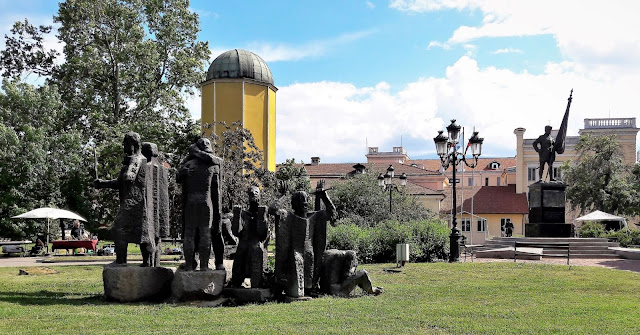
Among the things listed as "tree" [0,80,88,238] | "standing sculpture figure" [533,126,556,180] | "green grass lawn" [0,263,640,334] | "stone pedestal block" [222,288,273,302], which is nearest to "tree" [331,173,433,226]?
"standing sculpture figure" [533,126,556,180]

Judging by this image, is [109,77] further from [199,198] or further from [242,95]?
[199,198]

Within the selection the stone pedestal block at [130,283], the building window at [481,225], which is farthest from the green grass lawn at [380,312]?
the building window at [481,225]

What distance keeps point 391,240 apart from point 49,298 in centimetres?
1173

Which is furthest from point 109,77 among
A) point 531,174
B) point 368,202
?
point 531,174

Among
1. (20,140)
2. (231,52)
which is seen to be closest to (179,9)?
(231,52)

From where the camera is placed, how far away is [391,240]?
1922 centimetres

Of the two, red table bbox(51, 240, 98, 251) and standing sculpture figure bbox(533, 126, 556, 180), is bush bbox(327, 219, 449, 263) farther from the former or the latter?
red table bbox(51, 240, 98, 251)

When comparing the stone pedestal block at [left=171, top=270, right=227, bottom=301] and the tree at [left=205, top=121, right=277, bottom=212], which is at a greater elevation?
the tree at [left=205, top=121, right=277, bottom=212]

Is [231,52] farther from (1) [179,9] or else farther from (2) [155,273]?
(2) [155,273]

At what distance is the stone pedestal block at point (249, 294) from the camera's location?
30.7 feet

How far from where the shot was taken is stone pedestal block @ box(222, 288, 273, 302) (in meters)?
9.36

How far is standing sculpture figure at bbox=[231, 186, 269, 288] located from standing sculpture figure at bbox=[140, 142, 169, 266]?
136 centimetres

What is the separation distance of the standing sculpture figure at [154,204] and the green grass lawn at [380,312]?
118 cm

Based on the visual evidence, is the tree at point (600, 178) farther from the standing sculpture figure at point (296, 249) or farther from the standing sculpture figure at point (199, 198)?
the standing sculpture figure at point (199, 198)
